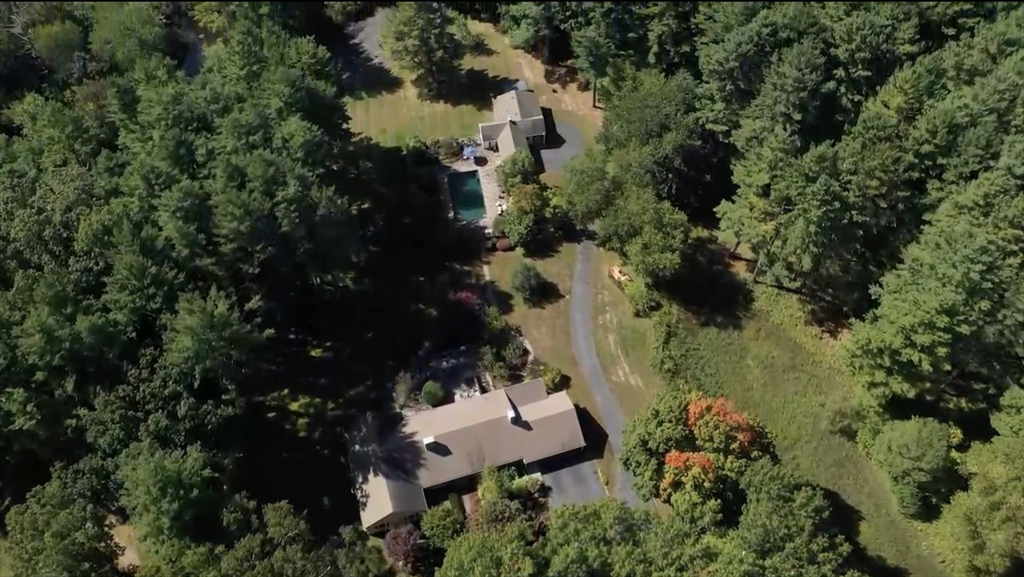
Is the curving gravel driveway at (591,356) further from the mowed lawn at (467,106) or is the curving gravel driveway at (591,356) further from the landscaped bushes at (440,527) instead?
the mowed lawn at (467,106)

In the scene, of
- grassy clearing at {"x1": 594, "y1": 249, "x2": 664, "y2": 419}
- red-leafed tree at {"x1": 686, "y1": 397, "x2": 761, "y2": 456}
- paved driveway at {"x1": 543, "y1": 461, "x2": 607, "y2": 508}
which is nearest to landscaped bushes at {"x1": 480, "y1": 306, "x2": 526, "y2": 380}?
grassy clearing at {"x1": 594, "y1": 249, "x2": 664, "y2": 419}

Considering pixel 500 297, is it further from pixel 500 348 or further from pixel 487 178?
pixel 487 178

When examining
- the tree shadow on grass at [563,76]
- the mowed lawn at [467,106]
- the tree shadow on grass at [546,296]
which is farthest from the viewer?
the tree shadow on grass at [563,76]

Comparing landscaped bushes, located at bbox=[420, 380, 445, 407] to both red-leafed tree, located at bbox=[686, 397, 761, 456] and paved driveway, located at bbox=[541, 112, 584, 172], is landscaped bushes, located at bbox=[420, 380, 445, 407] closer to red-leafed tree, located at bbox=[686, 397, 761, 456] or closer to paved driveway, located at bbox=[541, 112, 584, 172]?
red-leafed tree, located at bbox=[686, 397, 761, 456]

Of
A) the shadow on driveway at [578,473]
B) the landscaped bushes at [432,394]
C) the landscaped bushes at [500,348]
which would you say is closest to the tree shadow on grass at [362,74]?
the landscaped bushes at [500,348]

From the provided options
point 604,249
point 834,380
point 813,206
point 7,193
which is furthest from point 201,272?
Answer: point 834,380

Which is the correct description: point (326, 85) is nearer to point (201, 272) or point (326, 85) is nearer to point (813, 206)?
point (201, 272)
